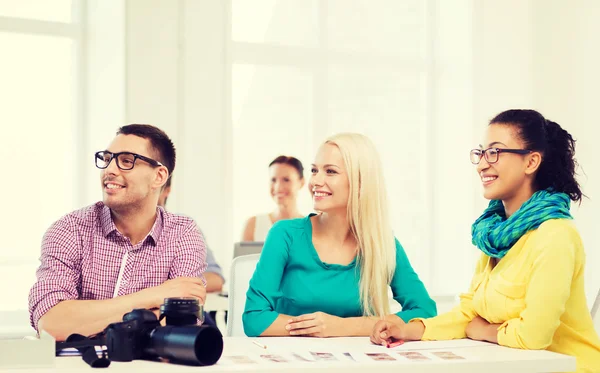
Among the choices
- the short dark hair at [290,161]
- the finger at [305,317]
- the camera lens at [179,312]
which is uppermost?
the short dark hair at [290,161]

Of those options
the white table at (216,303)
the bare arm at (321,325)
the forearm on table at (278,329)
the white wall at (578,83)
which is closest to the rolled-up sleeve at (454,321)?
the bare arm at (321,325)

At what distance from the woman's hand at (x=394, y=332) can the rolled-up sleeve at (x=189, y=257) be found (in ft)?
2.58

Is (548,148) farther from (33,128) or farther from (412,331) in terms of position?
(33,128)

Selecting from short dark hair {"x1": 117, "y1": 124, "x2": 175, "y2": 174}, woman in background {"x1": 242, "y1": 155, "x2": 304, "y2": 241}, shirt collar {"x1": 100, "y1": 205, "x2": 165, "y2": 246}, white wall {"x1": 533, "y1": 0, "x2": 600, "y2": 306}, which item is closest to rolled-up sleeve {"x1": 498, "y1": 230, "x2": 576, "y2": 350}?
shirt collar {"x1": 100, "y1": 205, "x2": 165, "y2": 246}

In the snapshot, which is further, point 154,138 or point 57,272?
point 154,138

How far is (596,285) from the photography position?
594 cm

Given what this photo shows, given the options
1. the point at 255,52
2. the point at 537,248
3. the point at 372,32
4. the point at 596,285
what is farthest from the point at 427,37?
the point at 537,248

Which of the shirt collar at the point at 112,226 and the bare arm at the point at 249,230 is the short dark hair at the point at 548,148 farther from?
the bare arm at the point at 249,230

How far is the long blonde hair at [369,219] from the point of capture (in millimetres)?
2781

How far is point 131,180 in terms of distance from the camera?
273cm

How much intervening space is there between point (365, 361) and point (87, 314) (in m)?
1.04

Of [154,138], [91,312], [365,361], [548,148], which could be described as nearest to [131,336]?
[365,361]

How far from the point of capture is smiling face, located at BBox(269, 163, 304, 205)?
583 centimetres

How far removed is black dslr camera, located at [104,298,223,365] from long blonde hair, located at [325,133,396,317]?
3.44 feet
